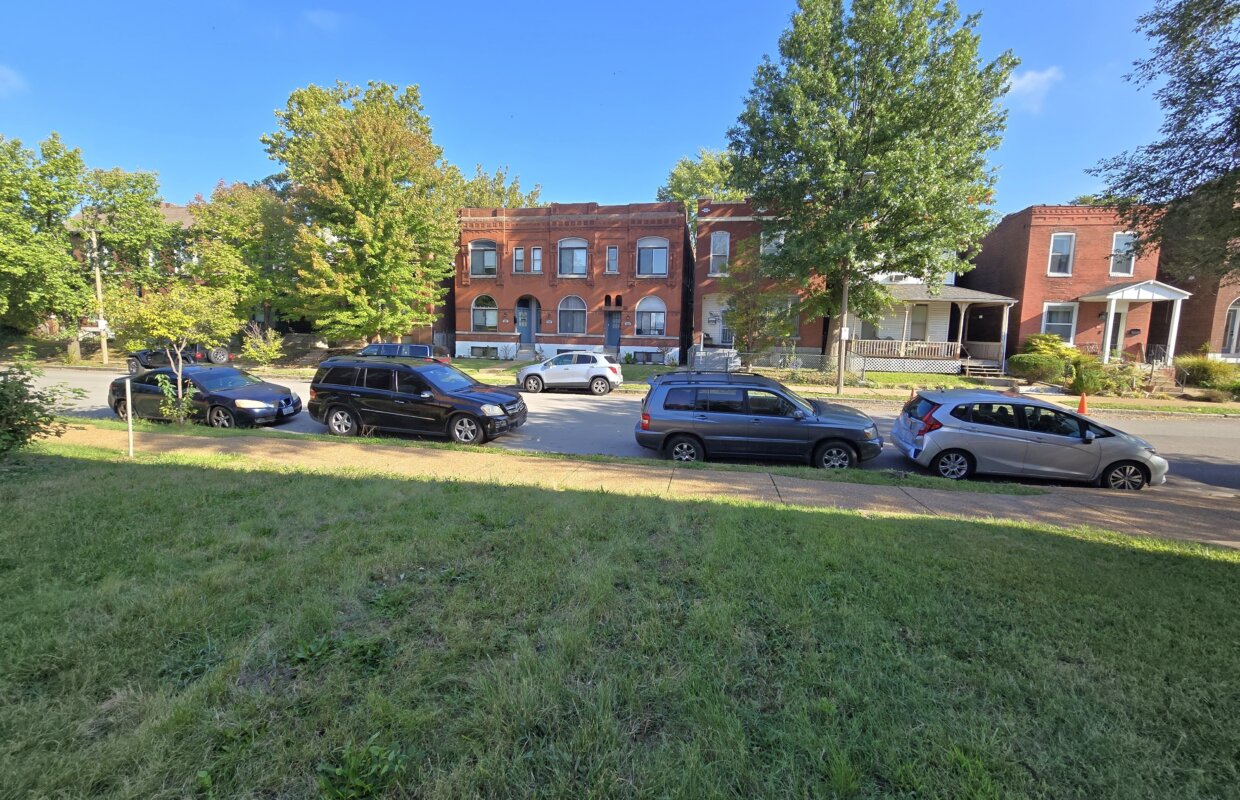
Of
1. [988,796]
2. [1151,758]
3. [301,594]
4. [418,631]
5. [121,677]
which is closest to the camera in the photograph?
[988,796]

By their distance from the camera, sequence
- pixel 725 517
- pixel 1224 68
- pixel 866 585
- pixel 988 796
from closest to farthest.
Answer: pixel 988 796
pixel 866 585
pixel 725 517
pixel 1224 68

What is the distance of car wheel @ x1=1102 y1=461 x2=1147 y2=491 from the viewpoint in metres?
8.49

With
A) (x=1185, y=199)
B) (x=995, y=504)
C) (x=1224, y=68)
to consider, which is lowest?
(x=995, y=504)

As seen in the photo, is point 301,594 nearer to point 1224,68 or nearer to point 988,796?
point 988,796

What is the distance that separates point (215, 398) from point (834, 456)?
13.2 m

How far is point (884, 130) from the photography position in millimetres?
19000

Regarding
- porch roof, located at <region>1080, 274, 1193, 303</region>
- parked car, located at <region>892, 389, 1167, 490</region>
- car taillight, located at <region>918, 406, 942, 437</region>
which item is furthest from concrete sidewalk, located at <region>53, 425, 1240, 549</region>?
porch roof, located at <region>1080, 274, 1193, 303</region>

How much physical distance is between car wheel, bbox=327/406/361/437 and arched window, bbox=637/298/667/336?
21703 mm

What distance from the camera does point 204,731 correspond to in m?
2.21

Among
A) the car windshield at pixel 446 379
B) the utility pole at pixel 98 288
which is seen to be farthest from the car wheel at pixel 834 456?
the utility pole at pixel 98 288

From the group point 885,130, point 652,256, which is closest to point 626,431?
point 885,130

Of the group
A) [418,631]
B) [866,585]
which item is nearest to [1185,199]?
[866,585]

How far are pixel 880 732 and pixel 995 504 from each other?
234 inches

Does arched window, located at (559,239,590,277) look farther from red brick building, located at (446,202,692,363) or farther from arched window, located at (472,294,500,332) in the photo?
arched window, located at (472,294,500,332)
